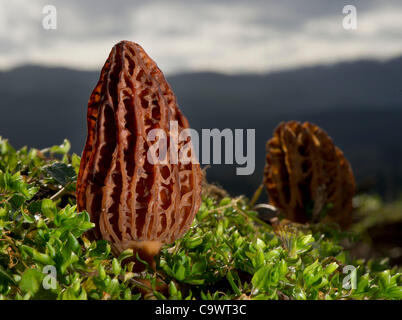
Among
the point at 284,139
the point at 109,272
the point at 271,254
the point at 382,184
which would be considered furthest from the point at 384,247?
the point at 109,272

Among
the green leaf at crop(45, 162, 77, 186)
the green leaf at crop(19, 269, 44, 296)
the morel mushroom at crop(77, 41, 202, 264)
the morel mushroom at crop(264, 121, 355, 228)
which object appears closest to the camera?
the green leaf at crop(19, 269, 44, 296)

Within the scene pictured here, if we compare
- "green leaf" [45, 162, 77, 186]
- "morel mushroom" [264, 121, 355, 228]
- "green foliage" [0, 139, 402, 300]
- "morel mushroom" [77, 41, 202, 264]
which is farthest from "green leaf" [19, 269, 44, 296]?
"morel mushroom" [264, 121, 355, 228]

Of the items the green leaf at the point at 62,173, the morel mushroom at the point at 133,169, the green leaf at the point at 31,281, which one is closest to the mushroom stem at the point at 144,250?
the morel mushroom at the point at 133,169

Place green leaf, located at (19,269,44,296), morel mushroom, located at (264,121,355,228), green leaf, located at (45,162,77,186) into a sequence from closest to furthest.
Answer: green leaf, located at (19,269,44,296), green leaf, located at (45,162,77,186), morel mushroom, located at (264,121,355,228)

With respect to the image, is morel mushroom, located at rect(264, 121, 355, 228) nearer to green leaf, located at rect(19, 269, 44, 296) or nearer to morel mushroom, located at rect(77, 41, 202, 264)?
morel mushroom, located at rect(77, 41, 202, 264)

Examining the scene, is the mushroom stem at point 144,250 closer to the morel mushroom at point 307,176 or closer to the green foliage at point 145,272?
the green foliage at point 145,272
